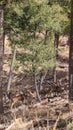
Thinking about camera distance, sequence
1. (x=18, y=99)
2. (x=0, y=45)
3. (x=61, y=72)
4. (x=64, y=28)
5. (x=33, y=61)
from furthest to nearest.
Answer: (x=61, y=72) → (x=64, y=28) → (x=33, y=61) → (x=18, y=99) → (x=0, y=45)

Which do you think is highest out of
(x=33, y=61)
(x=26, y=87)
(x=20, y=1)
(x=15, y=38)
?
(x=20, y=1)

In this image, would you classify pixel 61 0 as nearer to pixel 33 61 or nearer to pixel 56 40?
pixel 56 40

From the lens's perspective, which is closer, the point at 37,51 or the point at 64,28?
the point at 37,51

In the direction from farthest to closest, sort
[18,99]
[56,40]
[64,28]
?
[56,40] → [64,28] → [18,99]

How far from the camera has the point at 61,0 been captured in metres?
28.5

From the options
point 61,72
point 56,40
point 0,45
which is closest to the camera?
point 0,45

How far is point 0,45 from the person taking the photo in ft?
55.8

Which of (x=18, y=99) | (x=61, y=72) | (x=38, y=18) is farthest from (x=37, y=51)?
(x=61, y=72)

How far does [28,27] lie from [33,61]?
98.6 inches

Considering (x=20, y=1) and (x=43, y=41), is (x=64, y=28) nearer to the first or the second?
(x=43, y=41)

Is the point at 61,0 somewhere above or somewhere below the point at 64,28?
above

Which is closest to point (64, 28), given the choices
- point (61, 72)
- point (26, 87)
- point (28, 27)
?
point (28, 27)

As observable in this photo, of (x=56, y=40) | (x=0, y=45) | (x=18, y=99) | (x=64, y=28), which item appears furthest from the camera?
(x=56, y=40)

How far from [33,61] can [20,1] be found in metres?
4.27
